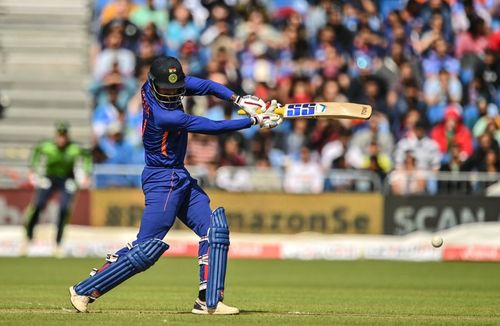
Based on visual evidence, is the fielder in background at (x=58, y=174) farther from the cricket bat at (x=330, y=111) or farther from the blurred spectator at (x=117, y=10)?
the cricket bat at (x=330, y=111)

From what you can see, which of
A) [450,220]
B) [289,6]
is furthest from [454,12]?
[450,220]

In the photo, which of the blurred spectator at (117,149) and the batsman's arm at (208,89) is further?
the blurred spectator at (117,149)

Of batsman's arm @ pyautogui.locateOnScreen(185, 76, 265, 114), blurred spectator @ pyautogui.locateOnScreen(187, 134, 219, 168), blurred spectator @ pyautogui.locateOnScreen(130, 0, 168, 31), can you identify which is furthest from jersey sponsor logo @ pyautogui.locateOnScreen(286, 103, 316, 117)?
blurred spectator @ pyautogui.locateOnScreen(130, 0, 168, 31)

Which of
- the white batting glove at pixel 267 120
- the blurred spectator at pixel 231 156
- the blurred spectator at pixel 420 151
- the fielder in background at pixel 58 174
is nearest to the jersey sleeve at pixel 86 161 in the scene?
the fielder in background at pixel 58 174

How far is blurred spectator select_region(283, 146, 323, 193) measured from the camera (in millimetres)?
17500

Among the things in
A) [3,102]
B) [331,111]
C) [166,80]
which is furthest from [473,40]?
[166,80]

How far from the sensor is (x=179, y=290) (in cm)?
1112

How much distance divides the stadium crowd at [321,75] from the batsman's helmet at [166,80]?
31.4 ft

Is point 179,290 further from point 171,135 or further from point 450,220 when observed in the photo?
point 450,220

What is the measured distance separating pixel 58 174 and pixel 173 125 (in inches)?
362

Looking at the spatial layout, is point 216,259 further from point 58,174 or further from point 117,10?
point 117,10

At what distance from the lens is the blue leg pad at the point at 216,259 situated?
7988mm

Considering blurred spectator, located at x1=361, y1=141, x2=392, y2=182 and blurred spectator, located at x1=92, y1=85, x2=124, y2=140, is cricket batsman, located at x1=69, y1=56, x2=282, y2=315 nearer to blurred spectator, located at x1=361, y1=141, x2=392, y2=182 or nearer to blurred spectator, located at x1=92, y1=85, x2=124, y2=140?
blurred spectator, located at x1=361, y1=141, x2=392, y2=182

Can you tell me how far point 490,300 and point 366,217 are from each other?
7.49 m
